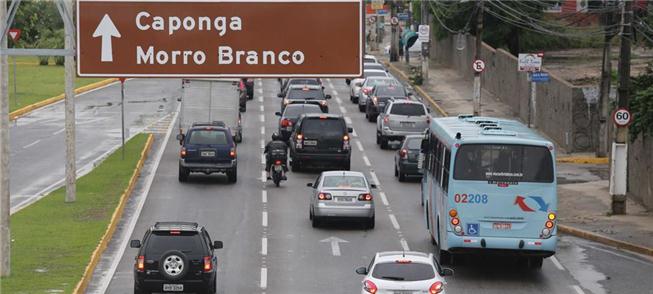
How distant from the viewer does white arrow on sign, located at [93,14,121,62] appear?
1789cm

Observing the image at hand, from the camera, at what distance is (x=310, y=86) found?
6594cm

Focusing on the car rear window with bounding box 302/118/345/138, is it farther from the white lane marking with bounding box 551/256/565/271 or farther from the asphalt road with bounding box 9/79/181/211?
the white lane marking with bounding box 551/256/565/271

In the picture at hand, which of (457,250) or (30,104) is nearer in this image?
(457,250)

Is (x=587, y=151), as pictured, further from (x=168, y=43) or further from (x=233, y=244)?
(x=168, y=43)

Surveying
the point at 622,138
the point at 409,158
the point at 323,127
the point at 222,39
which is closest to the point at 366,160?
the point at 323,127

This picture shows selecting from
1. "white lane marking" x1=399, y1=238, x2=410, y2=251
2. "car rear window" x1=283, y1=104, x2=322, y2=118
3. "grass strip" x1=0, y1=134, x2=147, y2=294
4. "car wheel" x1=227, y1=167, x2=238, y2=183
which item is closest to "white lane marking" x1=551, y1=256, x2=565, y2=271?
"white lane marking" x1=399, y1=238, x2=410, y2=251

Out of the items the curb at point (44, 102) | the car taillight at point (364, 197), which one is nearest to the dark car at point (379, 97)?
the curb at point (44, 102)

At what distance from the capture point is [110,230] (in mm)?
35125

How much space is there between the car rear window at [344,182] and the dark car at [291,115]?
17660 millimetres

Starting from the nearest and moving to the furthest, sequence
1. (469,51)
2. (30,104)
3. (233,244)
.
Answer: (233,244) → (30,104) → (469,51)

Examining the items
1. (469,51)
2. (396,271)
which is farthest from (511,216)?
(469,51)

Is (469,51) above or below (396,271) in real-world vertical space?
above

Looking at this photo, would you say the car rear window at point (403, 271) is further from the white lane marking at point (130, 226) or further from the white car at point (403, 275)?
the white lane marking at point (130, 226)

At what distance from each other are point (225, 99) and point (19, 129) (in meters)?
11.8
